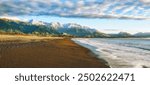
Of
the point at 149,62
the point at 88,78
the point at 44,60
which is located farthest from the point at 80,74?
the point at 149,62

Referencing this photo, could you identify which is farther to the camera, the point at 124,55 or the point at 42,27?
the point at 42,27

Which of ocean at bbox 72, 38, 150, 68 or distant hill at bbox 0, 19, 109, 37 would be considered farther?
distant hill at bbox 0, 19, 109, 37

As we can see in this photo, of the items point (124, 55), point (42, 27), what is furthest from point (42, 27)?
point (124, 55)

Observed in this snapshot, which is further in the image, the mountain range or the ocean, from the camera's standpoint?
the mountain range

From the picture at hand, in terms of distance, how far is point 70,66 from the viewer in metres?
20.1

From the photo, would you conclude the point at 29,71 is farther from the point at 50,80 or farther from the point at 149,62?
the point at 149,62

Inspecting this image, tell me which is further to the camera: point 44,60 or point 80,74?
point 44,60

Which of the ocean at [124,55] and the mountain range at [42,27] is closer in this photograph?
the ocean at [124,55]

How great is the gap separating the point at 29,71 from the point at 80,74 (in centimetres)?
257

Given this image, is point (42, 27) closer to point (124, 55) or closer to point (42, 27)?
point (42, 27)

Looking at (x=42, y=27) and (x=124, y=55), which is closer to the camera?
(x=124, y=55)

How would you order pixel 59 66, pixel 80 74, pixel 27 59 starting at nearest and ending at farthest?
pixel 80 74 < pixel 59 66 < pixel 27 59

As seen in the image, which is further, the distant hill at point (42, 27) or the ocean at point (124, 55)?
the distant hill at point (42, 27)

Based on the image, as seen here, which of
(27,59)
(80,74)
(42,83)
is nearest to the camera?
(42,83)
